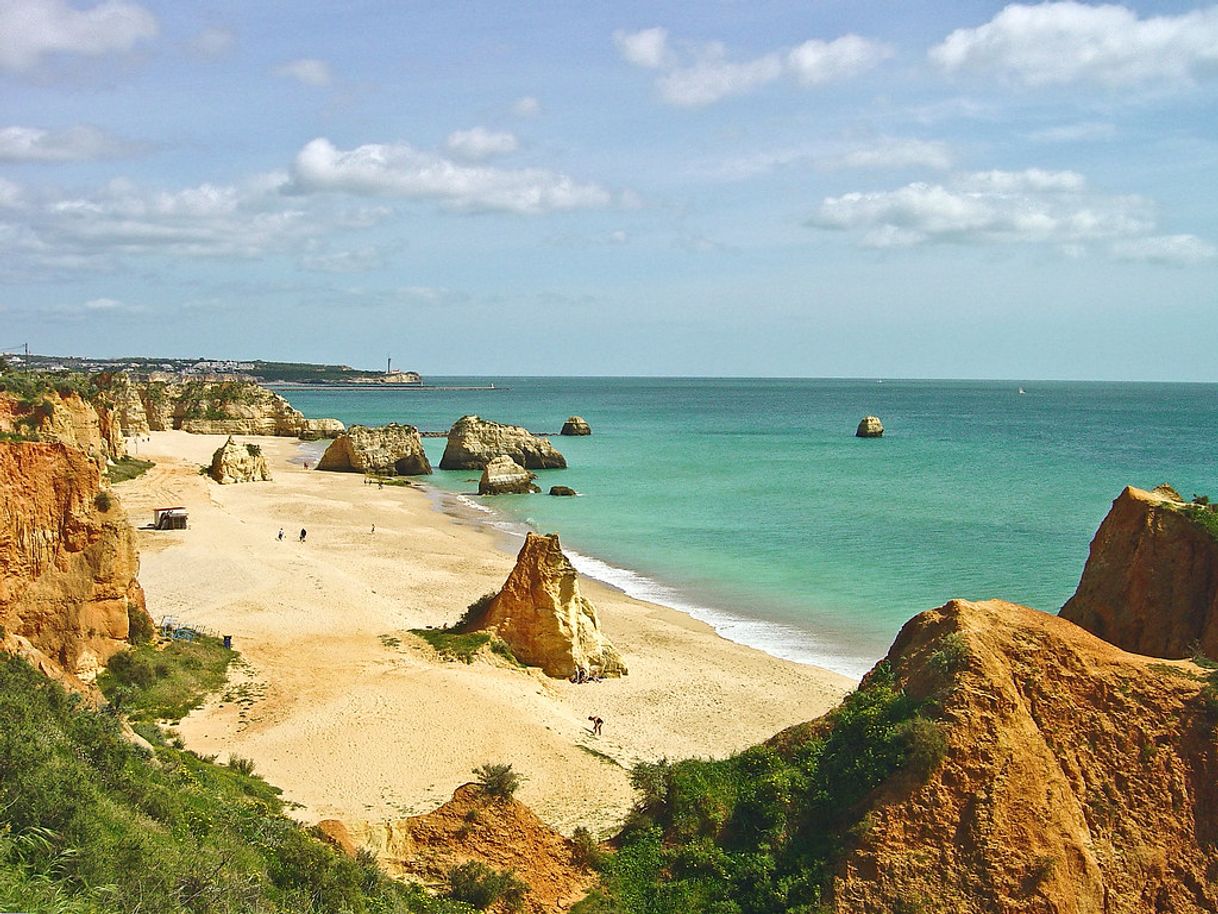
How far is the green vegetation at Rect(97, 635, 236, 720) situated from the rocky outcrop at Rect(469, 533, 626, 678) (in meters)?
7.74

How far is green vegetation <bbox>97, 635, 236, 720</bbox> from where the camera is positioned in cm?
2223

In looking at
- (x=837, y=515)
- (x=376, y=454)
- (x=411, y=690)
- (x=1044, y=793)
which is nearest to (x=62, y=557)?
(x=411, y=690)

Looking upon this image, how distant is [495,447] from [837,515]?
110 ft

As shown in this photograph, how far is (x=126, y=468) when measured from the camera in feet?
208

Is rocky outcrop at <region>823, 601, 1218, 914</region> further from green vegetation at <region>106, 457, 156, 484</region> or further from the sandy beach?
green vegetation at <region>106, 457, 156, 484</region>

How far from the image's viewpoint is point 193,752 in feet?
66.0

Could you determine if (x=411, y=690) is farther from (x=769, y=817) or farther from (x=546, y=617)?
(x=769, y=817)

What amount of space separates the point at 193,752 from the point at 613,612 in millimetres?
19130

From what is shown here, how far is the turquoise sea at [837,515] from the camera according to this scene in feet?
131

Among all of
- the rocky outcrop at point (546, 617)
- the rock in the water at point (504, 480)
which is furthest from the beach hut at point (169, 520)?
the rock in the water at point (504, 480)

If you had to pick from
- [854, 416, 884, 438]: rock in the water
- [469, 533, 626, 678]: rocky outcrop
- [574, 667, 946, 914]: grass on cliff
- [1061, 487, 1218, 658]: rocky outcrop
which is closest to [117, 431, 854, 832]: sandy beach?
[469, 533, 626, 678]: rocky outcrop

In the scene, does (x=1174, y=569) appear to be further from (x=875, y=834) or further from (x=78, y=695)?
(x=78, y=695)

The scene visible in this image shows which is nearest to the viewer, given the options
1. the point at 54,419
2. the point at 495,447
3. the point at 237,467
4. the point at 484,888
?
the point at 484,888

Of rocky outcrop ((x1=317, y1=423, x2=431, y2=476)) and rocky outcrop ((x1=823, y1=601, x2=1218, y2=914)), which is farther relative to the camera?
rocky outcrop ((x1=317, y1=423, x2=431, y2=476))
